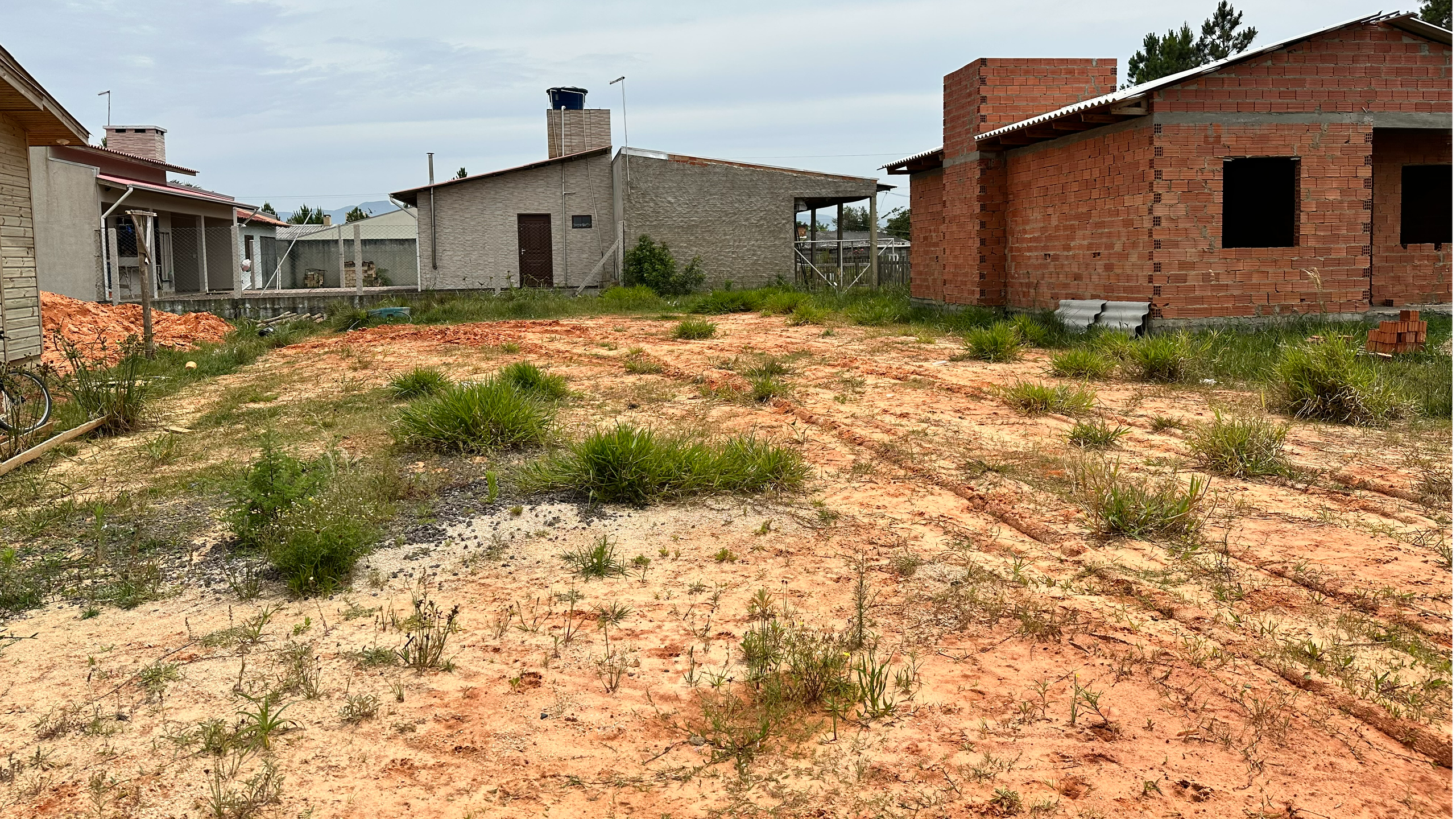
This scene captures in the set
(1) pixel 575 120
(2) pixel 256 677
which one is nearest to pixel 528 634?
(2) pixel 256 677

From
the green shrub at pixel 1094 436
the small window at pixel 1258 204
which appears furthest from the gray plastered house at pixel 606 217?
the green shrub at pixel 1094 436

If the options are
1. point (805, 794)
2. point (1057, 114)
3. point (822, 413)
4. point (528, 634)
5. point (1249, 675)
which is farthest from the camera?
point (1057, 114)

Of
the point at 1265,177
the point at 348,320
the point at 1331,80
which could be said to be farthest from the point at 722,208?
the point at 1331,80

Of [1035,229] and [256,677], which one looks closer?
[256,677]

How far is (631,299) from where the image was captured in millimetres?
24547

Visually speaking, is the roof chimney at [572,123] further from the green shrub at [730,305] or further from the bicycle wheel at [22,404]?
the bicycle wheel at [22,404]

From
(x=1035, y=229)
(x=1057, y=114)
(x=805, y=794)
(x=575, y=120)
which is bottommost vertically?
(x=805, y=794)

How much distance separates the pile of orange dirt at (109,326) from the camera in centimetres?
1573

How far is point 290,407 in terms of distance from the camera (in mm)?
10875

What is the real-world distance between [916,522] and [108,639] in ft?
13.2

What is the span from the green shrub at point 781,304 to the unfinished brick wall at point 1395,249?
31.3 ft

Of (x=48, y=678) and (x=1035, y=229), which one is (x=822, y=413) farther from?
(x=1035, y=229)

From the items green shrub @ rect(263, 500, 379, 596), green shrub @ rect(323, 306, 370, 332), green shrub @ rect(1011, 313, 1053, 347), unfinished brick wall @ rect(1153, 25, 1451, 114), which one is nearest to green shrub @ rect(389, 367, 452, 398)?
green shrub @ rect(263, 500, 379, 596)

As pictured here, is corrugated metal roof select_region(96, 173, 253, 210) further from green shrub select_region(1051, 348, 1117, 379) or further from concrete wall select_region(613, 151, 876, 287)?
green shrub select_region(1051, 348, 1117, 379)
